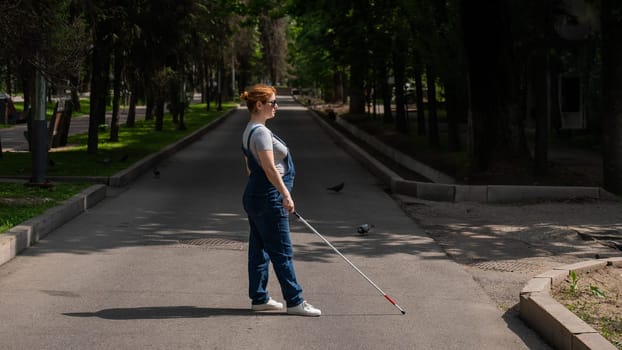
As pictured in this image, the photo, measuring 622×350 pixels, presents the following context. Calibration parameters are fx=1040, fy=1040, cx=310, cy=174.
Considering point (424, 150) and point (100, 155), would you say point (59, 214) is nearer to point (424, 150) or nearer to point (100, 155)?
point (100, 155)

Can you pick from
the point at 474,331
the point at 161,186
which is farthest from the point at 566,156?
the point at 474,331

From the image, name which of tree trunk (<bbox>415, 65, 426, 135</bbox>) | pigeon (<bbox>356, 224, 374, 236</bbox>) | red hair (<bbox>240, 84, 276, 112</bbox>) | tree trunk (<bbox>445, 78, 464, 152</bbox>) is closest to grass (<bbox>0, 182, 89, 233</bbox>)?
pigeon (<bbox>356, 224, 374, 236</bbox>)

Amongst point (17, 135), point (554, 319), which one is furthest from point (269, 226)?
point (17, 135)

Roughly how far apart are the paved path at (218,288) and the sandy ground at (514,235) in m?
0.25

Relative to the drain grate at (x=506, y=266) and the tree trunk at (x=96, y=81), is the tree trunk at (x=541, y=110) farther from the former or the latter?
the tree trunk at (x=96, y=81)

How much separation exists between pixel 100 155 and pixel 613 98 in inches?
519

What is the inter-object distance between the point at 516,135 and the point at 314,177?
4533mm

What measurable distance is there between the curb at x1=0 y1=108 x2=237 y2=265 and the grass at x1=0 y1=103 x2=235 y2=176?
0.38 m

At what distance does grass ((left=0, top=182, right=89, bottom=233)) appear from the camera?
40.9ft

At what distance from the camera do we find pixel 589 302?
7.74m

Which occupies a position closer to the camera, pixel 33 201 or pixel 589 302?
pixel 589 302

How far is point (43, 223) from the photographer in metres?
12.2

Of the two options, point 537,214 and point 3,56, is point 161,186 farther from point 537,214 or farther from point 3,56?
point 537,214

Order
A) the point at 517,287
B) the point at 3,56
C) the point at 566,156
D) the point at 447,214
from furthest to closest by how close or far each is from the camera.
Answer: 1. the point at 566,156
2. the point at 447,214
3. the point at 3,56
4. the point at 517,287
